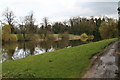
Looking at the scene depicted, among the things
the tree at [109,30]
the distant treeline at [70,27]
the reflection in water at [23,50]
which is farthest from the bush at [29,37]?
the tree at [109,30]

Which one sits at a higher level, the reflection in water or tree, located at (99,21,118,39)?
tree, located at (99,21,118,39)

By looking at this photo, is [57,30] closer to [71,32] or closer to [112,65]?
[71,32]

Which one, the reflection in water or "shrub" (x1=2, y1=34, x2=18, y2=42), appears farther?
"shrub" (x1=2, y1=34, x2=18, y2=42)

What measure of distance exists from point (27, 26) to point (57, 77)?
57480 mm

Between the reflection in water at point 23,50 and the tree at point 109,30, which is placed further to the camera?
the tree at point 109,30

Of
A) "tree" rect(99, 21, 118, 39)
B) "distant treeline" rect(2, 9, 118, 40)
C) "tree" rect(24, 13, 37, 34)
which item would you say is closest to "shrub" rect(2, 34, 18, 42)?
"distant treeline" rect(2, 9, 118, 40)

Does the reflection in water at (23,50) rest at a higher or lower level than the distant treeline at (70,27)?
lower

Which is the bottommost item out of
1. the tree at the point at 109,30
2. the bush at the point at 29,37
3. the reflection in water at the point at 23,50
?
the reflection in water at the point at 23,50

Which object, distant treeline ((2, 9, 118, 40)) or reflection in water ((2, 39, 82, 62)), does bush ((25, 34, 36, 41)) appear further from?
reflection in water ((2, 39, 82, 62))

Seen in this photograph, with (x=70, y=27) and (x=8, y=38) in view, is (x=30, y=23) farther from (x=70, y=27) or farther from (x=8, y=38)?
(x=70, y=27)

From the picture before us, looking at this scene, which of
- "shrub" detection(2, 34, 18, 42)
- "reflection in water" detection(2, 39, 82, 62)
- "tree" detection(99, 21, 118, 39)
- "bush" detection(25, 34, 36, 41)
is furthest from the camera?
"bush" detection(25, 34, 36, 41)

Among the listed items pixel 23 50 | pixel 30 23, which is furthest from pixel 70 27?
pixel 23 50

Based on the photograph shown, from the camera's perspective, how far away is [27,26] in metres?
65.1

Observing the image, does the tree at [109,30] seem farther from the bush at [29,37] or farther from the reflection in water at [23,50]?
the bush at [29,37]
